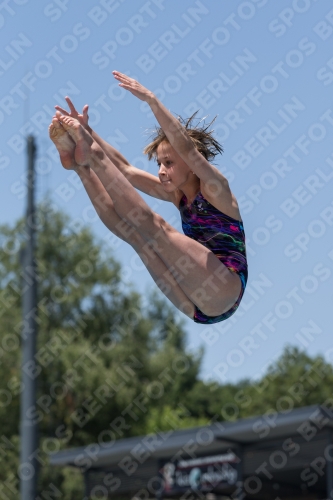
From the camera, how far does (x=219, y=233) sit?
573 cm

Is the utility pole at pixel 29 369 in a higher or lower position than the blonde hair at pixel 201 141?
lower

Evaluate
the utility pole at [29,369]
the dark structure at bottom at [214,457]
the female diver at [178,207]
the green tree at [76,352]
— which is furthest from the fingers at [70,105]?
the green tree at [76,352]

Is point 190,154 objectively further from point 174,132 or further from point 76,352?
point 76,352

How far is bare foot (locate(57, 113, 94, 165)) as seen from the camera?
5.22 metres

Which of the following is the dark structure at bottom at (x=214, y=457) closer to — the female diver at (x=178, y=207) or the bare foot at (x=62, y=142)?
the female diver at (x=178, y=207)

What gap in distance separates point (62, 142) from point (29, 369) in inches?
318

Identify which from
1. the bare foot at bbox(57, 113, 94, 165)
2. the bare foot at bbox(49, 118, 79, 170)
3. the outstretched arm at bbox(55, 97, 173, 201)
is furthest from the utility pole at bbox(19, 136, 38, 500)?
the bare foot at bbox(57, 113, 94, 165)

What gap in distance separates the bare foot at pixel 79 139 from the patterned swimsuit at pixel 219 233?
88 centimetres

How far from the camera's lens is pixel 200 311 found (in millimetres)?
5855

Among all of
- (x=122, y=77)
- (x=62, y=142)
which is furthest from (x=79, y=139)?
(x=122, y=77)

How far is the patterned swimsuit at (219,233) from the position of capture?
5680 mm

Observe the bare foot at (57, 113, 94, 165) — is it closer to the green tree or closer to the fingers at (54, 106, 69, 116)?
the fingers at (54, 106, 69, 116)

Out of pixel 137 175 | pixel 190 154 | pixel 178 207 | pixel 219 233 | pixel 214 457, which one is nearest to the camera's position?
pixel 190 154

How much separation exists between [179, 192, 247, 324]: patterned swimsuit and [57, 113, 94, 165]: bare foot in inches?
34.5
